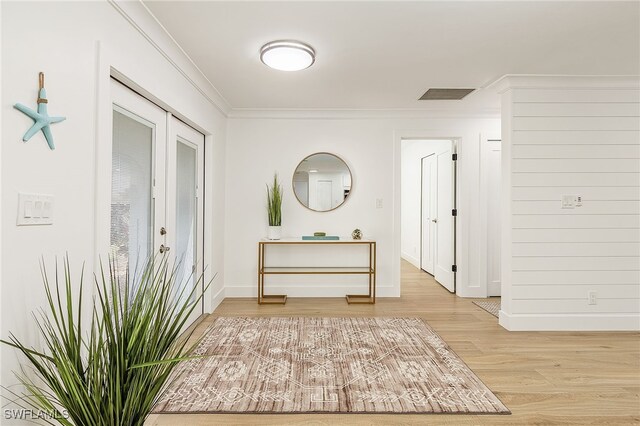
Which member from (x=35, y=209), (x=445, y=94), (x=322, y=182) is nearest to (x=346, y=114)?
(x=322, y=182)

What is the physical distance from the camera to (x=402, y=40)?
8.42 feet

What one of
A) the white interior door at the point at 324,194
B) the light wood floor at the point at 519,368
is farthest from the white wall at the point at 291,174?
the light wood floor at the point at 519,368

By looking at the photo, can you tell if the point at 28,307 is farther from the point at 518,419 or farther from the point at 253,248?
the point at 253,248

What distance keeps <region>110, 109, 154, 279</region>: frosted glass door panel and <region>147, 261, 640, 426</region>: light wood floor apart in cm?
99

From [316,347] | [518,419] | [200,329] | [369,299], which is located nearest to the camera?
[518,419]

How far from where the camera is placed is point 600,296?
3.39 meters

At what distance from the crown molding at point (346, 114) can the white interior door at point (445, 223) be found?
0.64 metres

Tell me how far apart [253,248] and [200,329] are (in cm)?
141

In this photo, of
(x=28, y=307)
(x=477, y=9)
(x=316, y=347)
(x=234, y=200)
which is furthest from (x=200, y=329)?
(x=477, y=9)

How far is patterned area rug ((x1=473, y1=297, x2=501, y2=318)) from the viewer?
3.99 m

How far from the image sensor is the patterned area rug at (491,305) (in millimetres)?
3991

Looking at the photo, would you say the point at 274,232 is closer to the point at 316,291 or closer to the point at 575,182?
the point at 316,291

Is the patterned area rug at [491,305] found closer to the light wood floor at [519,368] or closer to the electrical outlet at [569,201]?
the light wood floor at [519,368]

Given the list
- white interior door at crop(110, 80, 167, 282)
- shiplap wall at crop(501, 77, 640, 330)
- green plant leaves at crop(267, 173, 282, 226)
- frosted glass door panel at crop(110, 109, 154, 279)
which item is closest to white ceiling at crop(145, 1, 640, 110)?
shiplap wall at crop(501, 77, 640, 330)
